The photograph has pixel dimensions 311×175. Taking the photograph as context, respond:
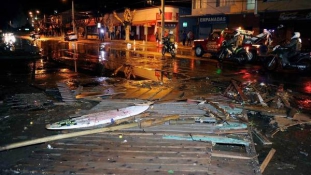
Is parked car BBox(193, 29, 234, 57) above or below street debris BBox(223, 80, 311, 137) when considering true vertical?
above

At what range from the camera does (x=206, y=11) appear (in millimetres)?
35562

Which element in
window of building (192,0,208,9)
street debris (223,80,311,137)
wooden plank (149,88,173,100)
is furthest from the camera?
window of building (192,0,208,9)

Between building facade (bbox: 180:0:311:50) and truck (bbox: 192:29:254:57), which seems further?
building facade (bbox: 180:0:311:50)

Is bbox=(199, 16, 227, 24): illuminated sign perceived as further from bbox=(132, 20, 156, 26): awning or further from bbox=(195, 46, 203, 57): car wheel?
bbox=(132, 20, 156, 26): awning

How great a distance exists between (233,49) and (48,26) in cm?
8969

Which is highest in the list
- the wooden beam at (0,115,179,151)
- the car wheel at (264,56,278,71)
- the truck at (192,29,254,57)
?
the truck at (192,29,254,57)

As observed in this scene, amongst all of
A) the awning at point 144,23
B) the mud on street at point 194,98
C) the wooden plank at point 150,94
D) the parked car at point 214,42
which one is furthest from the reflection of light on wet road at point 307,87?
the awning at point 144,23

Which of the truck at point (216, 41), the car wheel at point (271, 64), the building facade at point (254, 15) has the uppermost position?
the building facade at point (254, 15)

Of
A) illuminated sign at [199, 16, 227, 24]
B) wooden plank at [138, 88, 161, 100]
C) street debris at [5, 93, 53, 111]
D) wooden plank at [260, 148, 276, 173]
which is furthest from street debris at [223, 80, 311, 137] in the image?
illuminated sign at [199, 16, 227, 24]

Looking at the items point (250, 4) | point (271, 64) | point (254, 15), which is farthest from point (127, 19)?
point (271, 64)

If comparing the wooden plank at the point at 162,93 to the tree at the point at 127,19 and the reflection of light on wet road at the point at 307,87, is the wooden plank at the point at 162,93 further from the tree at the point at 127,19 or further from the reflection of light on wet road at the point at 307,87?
the tree at the point at 127,19

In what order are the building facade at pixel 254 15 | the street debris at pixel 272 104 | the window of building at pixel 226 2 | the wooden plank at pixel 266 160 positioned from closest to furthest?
the wooden plank at pixel 266 160
the street debris at pixel 272 104
the building facade at pixel 254 15
the window of building at pixel 226 2

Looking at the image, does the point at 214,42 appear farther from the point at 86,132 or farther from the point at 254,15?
the point at 86,132

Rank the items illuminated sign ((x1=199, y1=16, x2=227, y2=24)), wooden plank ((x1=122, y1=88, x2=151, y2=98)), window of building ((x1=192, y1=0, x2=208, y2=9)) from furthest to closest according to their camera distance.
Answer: window of building ((x1=192, y1=0, x2=208, y2=9)), illuminated sign ((x1=199, y1=16, x2=227, y2=24)), wooden plank ((x1=122, y1=88, x2=151, y2=98))
